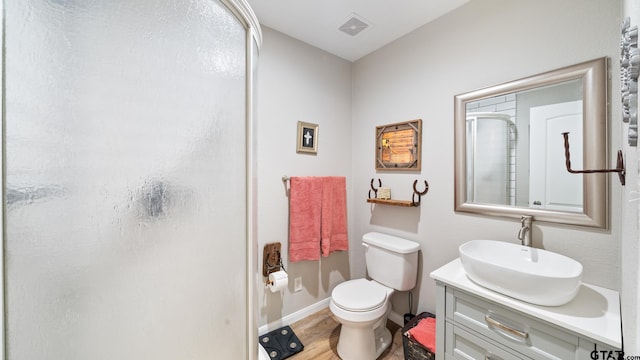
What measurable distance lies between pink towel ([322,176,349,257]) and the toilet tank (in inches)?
12.1

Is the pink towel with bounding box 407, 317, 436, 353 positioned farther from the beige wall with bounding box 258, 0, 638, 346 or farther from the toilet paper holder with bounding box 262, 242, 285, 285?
the toilet paper holder with bounding box 262, 242, 285, 285

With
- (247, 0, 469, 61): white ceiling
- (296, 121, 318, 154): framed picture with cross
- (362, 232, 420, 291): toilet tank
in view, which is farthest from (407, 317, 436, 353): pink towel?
(247, 0, 469, 61): white ceiling

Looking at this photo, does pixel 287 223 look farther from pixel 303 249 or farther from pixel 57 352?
pixel 57 352

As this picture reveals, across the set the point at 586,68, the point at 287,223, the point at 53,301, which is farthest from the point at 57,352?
the point at 586,68

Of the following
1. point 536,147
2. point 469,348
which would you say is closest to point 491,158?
point 536,147

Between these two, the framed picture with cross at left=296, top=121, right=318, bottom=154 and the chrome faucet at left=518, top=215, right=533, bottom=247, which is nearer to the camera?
the chrome faucet at left=518, top=215, right=533, bottom=247

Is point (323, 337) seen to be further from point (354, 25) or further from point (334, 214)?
point (354, 25)

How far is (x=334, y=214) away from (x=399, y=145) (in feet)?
2.66

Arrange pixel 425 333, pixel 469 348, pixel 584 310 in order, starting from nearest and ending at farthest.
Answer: pixel 584 310, pixel 469 348, pixel 425 333

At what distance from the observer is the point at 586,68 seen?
1.06 meters

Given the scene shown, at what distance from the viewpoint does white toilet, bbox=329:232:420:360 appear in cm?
143

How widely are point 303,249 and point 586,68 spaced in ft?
6.35

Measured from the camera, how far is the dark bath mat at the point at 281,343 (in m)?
1.53

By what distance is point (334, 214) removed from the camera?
202cm
